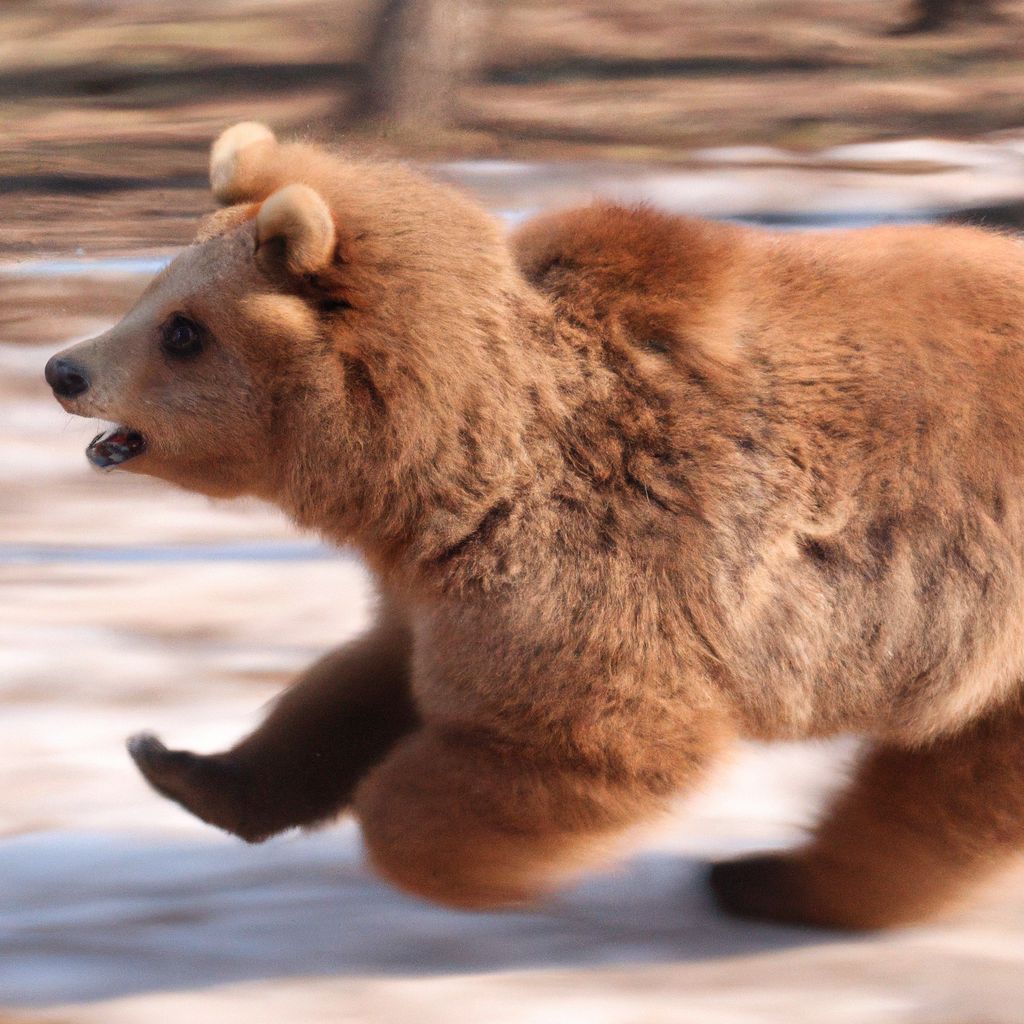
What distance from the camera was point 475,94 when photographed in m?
11.5

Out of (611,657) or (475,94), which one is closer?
(611,657)

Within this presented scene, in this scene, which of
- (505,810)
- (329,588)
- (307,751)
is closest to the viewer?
(505,810)

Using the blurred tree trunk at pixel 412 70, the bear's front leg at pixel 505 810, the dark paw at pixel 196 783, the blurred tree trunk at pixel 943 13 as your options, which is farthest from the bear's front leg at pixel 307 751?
the blurred tree trunk at pixel 943 13

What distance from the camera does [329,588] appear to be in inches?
190

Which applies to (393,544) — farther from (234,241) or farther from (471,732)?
(234,241)

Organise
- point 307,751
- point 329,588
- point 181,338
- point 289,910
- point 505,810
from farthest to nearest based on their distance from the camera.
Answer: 1. point 329,588
2. point 307,751
3. point 289,910
4. point 181,338
5. point 505,810

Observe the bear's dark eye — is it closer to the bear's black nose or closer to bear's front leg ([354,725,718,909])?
the bear's black nose

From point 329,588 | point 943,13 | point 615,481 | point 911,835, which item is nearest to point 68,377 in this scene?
point 615,481

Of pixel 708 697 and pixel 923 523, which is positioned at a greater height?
pixel 923 523

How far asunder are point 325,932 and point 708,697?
33.7 inches

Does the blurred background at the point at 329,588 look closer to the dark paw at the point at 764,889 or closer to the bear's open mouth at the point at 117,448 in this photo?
the dark paw at the point at 764,889

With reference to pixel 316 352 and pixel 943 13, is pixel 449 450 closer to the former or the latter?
pixel 316 352

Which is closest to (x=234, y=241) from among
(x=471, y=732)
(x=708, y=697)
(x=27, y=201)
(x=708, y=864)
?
(x=471, y=732)

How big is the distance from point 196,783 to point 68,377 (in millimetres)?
811
